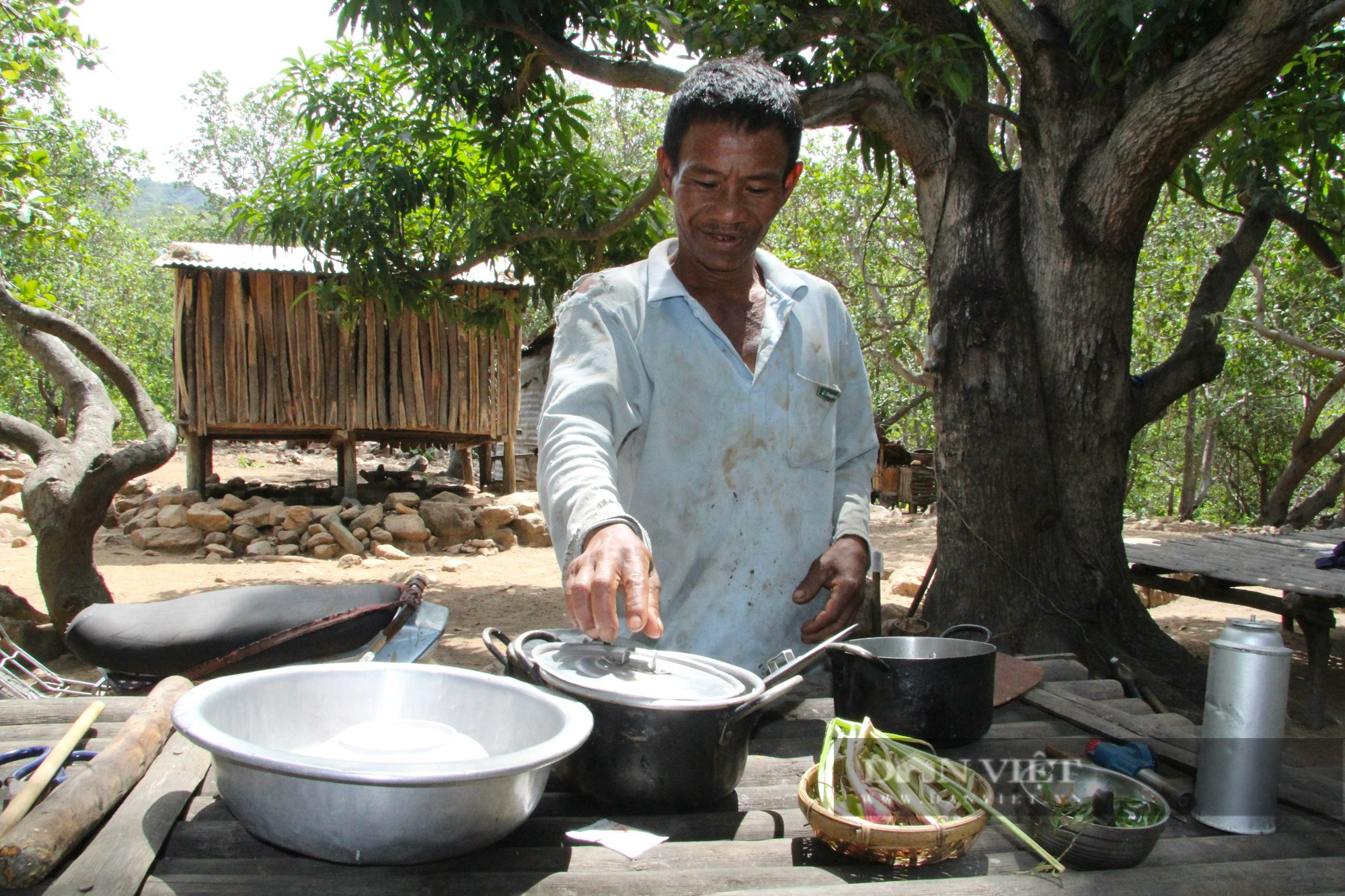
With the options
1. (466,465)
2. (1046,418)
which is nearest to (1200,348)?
(1046,418)

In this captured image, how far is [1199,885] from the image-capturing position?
1131mm

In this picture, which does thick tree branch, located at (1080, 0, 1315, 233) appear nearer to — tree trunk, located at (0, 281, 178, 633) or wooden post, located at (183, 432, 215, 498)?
tree trunk, located at (0, 281, 178, 633)

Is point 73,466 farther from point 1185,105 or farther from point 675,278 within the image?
point 1185,105

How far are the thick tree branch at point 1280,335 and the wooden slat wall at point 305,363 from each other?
768cm

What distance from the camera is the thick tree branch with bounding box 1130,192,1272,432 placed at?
4.48m

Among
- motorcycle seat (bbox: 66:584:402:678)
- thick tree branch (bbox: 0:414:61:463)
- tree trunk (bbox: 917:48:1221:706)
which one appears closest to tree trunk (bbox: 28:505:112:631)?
thick tree branch (bbox: 0:414:61:463)

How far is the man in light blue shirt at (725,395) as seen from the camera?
1.77 m

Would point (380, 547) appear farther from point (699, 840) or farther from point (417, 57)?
point (699, 840)

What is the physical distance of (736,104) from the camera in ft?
5.69

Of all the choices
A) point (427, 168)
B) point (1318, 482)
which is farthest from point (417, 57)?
point (1318, 482)

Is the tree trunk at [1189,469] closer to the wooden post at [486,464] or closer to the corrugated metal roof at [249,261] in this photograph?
the wooden post at [486,464]

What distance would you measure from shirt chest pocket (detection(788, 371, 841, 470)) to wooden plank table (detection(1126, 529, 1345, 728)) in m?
4.23

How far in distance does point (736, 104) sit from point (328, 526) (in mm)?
8981

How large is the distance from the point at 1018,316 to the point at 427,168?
12.6ft
